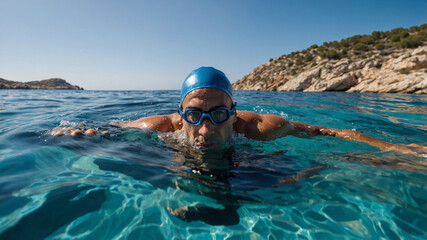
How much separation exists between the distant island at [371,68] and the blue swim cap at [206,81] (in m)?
19.7

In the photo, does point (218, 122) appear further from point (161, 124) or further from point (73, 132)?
point (73, 132)

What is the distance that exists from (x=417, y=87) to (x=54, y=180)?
871 inches

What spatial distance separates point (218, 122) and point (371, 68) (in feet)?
87.9

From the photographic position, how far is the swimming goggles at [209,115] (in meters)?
2.65


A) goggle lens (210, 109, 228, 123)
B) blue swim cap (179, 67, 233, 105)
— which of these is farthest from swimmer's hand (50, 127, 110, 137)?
goggle lens (210, 109, 228, 123)

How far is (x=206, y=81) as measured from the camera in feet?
9.48

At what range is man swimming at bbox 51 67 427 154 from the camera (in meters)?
2.66

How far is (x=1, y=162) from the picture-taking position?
2.28m

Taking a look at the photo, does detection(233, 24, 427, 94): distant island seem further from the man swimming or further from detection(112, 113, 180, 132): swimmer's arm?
detection(112, 113, 180, 132): swimmer's arm

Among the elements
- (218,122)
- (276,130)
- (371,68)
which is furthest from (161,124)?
(371,68)

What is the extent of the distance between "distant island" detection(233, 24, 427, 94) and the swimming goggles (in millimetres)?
19877

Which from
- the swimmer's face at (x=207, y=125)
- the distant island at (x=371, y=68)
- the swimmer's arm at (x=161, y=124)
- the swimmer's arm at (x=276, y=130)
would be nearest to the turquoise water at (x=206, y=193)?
the swimmer's face at (x=207, y=125)

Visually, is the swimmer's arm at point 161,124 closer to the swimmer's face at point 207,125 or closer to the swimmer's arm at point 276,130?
the swimmer's face at point 207,125

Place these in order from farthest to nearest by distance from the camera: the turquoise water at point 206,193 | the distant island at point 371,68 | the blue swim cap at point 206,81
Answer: the distant island at point 371,68, the blue swim cap at point 206,81, the turquoise water at point 206,193
